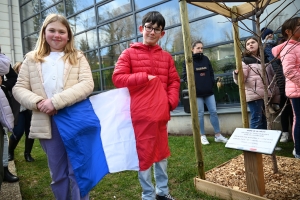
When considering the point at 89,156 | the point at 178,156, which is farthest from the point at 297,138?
the point at 89,156

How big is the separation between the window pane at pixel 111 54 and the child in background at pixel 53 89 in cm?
585

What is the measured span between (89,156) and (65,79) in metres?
0.73

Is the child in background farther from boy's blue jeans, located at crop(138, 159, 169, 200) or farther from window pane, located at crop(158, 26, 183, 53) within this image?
window pane, located at crop(158, 26, 183, 53)

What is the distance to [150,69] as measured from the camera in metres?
2.51

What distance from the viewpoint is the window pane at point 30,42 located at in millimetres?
11765

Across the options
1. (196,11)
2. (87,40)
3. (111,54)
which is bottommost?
(111,54)

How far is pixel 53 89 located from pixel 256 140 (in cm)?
192

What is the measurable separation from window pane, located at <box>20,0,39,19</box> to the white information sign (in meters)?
11.8

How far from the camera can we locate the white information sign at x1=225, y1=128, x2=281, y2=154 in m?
2.18


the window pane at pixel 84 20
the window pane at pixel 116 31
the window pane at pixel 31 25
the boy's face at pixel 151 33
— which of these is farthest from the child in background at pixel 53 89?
the window pane at pixel 31 25

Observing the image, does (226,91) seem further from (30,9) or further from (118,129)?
(30,9)

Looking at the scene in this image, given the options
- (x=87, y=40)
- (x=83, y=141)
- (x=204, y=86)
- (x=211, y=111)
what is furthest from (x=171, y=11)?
(x=83, y=141)

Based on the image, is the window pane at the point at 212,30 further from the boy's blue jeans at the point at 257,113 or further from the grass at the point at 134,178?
the grass at the point at 134,178

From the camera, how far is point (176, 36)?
22.5ft
